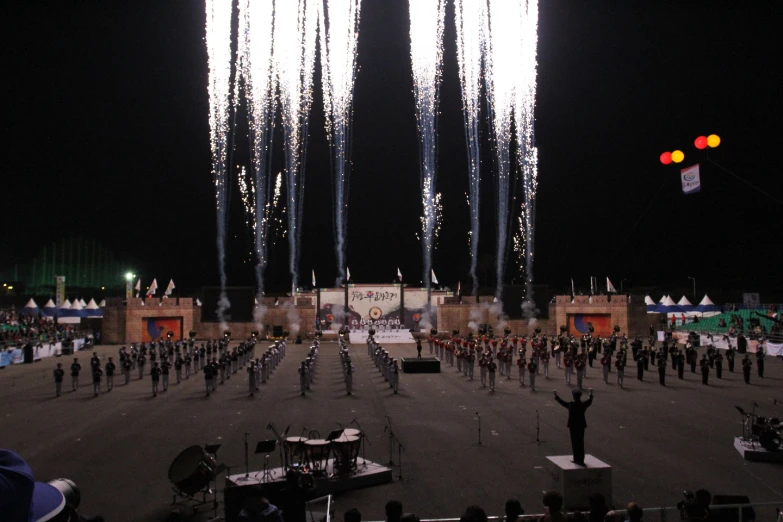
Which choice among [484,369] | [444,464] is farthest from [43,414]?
[484,369]

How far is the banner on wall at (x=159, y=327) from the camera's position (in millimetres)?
50781

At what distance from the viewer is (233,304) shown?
50844 mm

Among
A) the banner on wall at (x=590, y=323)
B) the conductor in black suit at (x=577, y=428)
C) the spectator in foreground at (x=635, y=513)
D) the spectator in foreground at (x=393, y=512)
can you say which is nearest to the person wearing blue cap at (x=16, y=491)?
the spectator in foreground at (x=393, y=512)

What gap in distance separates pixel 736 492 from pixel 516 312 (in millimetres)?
40894

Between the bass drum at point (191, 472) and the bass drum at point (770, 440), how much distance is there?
33.8 ft

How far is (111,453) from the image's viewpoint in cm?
1317

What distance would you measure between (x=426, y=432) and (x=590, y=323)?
39.5 meters

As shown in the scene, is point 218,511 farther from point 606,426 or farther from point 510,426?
point 606,426

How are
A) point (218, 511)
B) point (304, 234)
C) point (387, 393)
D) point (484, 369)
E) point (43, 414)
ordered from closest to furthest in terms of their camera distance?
point (218, 511)
point (43, 414)
point (387, 393)
point (484, 369)
point (304, 234)

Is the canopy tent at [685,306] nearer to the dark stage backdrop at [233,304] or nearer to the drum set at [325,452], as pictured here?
the dark stage backdrop at [233,304]

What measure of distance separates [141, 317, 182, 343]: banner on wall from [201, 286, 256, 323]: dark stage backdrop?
→ 228 centimetres

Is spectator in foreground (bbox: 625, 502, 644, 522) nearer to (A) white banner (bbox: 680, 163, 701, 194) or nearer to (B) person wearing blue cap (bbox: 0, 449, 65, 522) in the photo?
(B) person wearing blue cap (bbox: 0, 449, 65, 522)

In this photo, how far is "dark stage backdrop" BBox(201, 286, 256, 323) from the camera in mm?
50656

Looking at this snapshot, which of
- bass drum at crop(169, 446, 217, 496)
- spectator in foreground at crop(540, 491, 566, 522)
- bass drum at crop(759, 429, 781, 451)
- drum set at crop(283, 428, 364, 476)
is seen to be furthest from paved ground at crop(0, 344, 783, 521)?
spectator in foreground at crop(540, 491, 566, 522)
